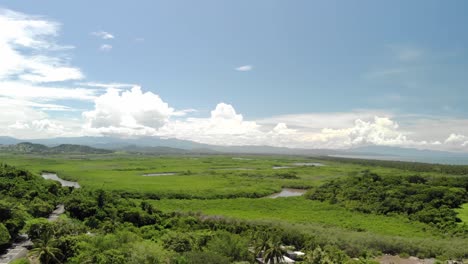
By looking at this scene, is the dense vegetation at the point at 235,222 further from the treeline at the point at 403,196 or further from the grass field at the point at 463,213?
the grass field at the point at 463,213

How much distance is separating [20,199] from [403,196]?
69.0 meters

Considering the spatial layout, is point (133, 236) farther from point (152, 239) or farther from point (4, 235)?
point (4, 235)

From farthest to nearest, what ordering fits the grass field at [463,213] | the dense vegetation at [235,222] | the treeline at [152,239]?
the grass field at [463,213], the dense vegetation at [235,222], the treeline at [152,239]

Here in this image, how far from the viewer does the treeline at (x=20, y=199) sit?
4053 centimetres

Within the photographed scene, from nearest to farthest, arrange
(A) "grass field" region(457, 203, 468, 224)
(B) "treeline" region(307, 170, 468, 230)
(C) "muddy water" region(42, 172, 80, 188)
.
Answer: (A) "grass field" region(457, 203, 468, 224) < (B) "treeline" region(307, 170, 468, 230) < (C) "muddy water" region(42, 172, 80, 188)

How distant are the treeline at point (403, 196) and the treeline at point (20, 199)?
52.7 m

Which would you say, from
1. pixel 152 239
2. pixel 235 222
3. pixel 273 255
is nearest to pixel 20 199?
pixel 152 239

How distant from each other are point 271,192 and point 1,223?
2326 inches

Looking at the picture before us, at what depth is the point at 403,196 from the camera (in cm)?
6469

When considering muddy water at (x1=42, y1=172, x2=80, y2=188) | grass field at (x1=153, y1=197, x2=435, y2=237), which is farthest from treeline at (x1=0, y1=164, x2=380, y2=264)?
muddy water at (x1=42, y1=172, x2=80, y2=188)

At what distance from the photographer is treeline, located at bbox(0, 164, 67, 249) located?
40.5 m

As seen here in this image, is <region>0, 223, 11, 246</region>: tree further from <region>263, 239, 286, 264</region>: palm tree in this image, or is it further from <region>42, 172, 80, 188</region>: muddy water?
<region>42, 172, 80, 188</region>: muddy water

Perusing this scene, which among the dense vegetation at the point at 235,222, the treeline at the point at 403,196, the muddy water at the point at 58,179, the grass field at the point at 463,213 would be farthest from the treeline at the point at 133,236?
the muddy water at the point at 58,179

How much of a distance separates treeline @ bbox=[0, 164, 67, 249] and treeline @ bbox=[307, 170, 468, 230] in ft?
173
